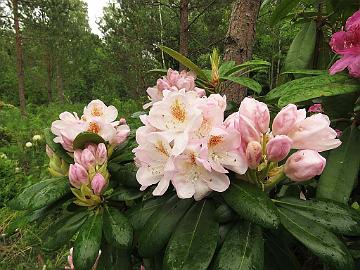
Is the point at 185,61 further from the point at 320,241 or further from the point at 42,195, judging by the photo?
the point at 320,241

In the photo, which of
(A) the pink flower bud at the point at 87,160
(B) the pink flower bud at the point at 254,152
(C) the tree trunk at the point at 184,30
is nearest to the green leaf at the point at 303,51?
(B) the pink flower bud at the point at 254,152

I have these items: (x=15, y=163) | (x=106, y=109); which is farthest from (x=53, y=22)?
(x=106, y=109)

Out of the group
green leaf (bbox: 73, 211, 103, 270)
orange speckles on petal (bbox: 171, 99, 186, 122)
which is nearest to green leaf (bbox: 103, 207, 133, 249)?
green leaf (bbox: 73, 211, 103, 270)

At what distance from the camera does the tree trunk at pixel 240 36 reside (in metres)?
2.13

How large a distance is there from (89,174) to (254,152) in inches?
15.4

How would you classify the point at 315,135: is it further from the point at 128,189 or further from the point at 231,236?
the point at 128,189

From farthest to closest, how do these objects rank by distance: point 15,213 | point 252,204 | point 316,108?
1. point 15,213
2. point 316,108
3. point 252,204

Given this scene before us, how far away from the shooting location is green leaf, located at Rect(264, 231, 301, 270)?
90 centimetres

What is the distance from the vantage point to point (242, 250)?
0.72 metres

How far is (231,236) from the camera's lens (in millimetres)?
760

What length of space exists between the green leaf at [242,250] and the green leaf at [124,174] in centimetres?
28

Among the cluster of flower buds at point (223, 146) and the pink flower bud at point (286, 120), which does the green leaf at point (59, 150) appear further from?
the pink flower bud at point (286, 120)

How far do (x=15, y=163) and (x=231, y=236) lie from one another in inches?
186

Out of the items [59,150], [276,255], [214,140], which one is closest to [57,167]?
[59,150]
